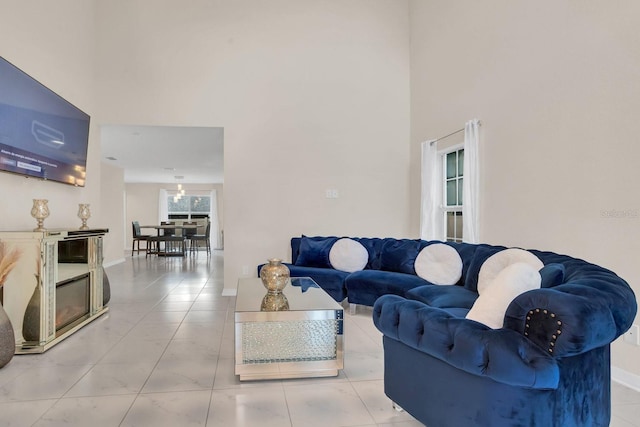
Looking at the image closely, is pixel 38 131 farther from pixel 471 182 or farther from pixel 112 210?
pixel 112 210

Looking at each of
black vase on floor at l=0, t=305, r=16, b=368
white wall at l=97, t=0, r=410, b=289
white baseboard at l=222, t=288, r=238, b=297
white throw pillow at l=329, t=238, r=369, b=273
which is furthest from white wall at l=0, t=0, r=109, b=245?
white throw pillow at l=329, t=238, r=369, b=273

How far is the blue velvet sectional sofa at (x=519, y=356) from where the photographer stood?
4.25ft

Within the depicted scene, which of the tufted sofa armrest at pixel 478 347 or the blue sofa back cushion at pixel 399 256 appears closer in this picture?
Result: the tufted sofa armrest at pixel 478 347

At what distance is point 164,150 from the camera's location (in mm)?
7254

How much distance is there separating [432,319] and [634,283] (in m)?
1.64

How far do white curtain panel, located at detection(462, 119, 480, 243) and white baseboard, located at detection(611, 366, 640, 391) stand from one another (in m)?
1.60

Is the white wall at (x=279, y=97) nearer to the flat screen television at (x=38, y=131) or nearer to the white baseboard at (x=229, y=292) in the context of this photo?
the white baseboard at (x=229, y=292)

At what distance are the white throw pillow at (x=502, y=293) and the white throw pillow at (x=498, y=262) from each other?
0.96 metres

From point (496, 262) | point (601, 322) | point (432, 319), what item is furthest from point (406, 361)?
point (496, 262)

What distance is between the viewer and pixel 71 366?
2.66 meters

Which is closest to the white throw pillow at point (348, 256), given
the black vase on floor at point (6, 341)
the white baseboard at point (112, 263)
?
the black vase on floor at point (6, 341)

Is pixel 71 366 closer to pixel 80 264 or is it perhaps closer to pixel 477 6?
pixel 80 264

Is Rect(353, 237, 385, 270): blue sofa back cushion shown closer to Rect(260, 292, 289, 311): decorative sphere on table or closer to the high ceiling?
Rect(260, 292, 289, 311): decorative sphere on table

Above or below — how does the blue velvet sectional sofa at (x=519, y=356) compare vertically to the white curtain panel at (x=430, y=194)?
below
